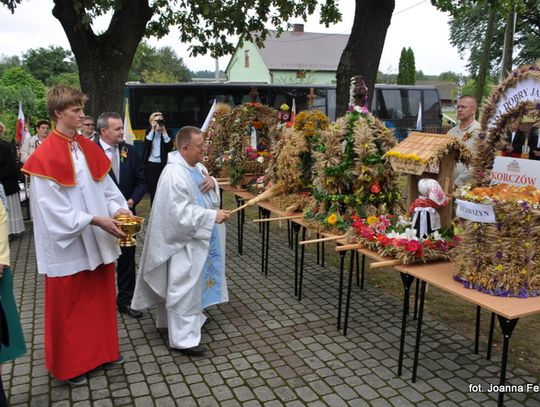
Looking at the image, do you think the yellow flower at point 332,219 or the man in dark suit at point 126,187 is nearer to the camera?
the yellow flower at point 332,219

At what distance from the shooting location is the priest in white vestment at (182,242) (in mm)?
3898

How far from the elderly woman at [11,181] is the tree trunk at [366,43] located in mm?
5116

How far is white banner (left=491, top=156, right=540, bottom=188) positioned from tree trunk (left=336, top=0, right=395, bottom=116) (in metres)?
4.95

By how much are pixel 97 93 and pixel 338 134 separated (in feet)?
18.5

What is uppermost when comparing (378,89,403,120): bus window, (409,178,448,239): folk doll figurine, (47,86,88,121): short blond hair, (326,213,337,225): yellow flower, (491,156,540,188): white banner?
(378,89,403,120): bus window

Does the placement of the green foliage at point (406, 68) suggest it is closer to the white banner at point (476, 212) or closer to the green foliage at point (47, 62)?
the green foliage at point (47, 62)

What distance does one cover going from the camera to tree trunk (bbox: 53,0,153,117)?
28.1ft

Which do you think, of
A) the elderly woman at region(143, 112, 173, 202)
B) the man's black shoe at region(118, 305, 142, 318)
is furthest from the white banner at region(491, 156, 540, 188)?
the elderly woman at region(143, 112, 173, 202)

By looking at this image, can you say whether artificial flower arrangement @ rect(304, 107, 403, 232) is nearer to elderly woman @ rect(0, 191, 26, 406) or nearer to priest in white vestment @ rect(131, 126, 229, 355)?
priest in white vestment @ rect(131, 126, 229, 355)

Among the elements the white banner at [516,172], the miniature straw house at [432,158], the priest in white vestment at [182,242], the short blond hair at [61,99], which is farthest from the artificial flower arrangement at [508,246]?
the short blond hair at [61,99]

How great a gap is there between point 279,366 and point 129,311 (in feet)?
5.78

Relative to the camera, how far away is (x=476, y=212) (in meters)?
3.09

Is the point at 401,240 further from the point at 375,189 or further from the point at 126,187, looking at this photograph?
the point at 126,187

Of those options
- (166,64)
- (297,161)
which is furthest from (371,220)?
(166,64)
